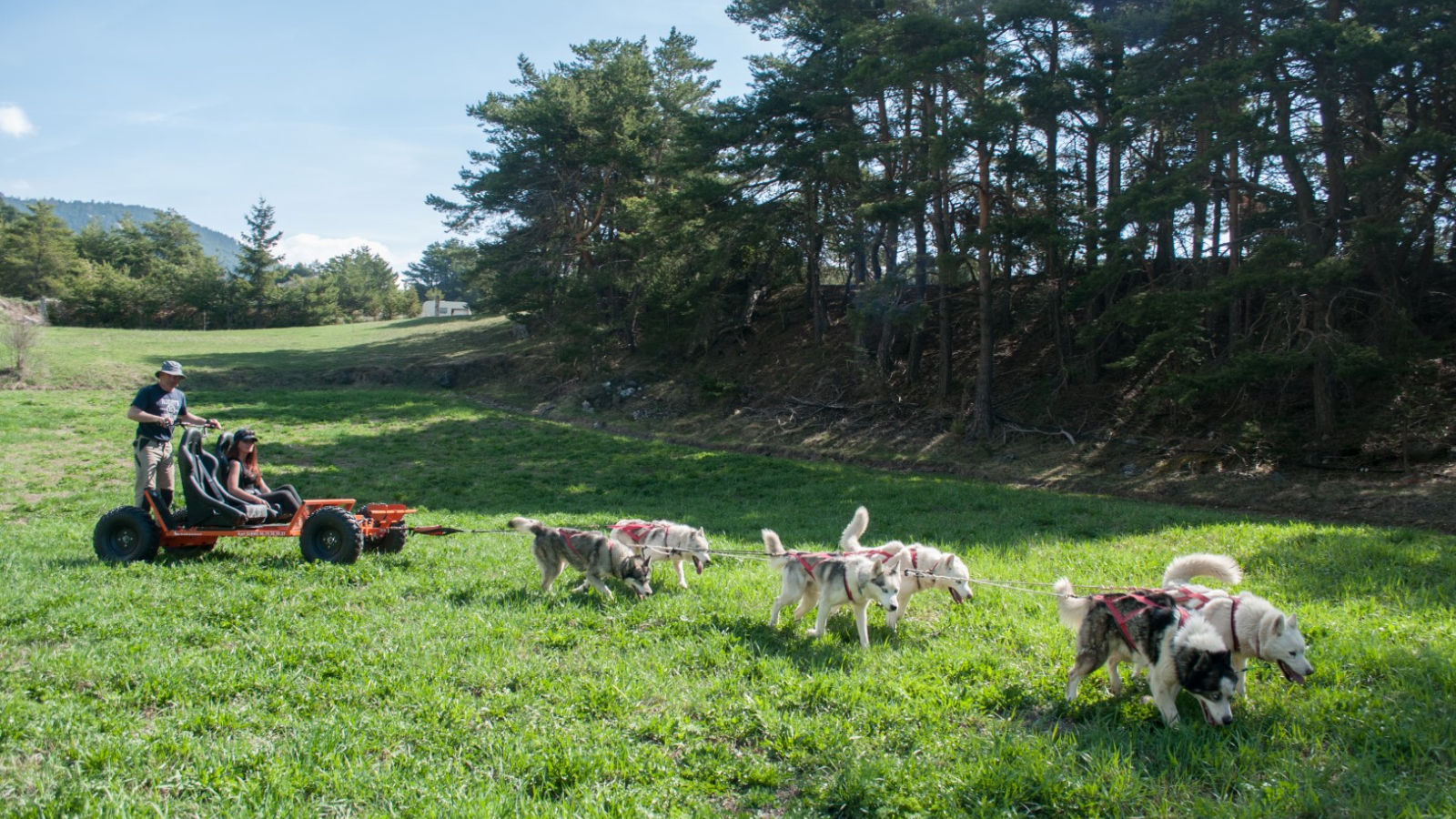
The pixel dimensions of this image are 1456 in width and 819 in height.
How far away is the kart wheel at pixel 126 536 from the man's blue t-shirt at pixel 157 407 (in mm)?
1099

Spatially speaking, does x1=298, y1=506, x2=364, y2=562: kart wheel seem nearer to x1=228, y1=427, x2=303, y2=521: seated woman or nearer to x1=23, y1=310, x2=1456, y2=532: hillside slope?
x1=228, y1=427, x2=303, y2=521: seated woman

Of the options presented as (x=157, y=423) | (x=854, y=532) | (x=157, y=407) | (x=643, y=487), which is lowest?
(x=643, y=487)

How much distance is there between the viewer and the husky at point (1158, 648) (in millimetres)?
4785

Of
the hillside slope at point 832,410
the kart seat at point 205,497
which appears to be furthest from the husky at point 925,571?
the hillside slope at point 832,410

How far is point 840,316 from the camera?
35312 millimetres

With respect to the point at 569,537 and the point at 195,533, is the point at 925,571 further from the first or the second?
the point at 195,533

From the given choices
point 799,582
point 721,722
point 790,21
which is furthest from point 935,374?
point 721,722

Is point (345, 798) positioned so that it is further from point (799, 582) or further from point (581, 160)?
point (581, 160)

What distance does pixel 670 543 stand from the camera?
901cm

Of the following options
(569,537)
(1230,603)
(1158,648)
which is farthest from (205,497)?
(1230,603)

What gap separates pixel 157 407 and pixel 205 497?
185 cm

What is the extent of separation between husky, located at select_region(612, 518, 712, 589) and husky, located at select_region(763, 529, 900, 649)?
1.63m

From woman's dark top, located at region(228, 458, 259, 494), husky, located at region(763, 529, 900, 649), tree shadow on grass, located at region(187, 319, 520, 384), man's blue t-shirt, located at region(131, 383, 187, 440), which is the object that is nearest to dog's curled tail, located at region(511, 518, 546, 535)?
husky, located at region(763, 529, 900, 649)

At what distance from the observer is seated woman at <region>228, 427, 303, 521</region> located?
992 centimetres
